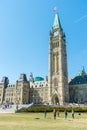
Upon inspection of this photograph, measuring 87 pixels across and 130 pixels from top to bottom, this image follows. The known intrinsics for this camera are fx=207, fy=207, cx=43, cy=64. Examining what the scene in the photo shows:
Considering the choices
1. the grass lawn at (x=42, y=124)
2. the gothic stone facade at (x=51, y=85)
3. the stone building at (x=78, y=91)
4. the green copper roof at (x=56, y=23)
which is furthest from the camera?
the green copper roof at (x=56, y=23)

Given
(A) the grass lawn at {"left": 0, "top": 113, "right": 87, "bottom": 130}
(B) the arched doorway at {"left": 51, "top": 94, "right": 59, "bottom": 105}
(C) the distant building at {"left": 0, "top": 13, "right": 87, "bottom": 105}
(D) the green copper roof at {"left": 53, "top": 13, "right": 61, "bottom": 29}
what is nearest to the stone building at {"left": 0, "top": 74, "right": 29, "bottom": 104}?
(C) the distant building at {"left": 0, "top": 13, "right": 87, "bottom": 105}

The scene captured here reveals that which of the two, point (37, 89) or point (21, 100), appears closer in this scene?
point (21, 100)

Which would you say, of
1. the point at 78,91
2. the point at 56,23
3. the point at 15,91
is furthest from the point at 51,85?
the point at 56,23

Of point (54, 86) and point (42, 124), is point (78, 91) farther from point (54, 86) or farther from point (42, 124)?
point (42, 124)

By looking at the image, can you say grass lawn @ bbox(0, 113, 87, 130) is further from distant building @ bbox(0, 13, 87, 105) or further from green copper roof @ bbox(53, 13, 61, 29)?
green copper roof @ bbox(53, 13, 61, 29)

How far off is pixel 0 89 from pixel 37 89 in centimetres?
2558

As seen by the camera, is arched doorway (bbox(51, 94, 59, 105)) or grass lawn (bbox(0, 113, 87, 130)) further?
arched doorway (bbox(51, 94, 59, 105))

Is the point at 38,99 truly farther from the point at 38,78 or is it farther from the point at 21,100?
the point at 38,78

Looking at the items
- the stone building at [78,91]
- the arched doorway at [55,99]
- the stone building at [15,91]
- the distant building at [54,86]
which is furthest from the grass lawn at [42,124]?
the stone building at [15,91]

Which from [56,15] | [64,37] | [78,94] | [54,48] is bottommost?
[78,94]

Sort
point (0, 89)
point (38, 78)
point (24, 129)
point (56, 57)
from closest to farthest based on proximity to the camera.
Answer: point (24, 129)
point (56, 57)
point (0, 89)
point (38, 78)

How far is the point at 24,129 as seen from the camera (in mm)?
23156

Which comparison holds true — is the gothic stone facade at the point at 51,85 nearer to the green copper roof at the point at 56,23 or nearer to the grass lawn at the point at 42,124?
the green copper roof at the point at 56,23

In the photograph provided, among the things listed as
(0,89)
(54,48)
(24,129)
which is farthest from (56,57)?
(24,129)
